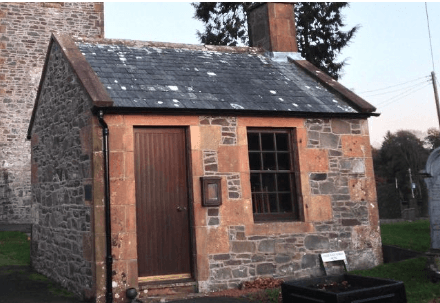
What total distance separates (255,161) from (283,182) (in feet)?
2.44

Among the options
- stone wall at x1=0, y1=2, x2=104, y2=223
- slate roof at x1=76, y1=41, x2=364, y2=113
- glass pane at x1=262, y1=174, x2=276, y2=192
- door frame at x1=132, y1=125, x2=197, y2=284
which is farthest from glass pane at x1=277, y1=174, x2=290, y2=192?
stone wall at x1=0, y1=2, x2=104, y2=223

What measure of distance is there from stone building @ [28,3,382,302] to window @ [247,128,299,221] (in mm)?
24

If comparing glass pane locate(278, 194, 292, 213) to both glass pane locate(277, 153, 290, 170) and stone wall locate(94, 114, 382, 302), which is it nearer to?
stone wall locate(94, 114, 382, 302)

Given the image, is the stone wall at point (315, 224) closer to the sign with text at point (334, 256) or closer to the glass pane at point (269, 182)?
the sign with text at point (334, 256)

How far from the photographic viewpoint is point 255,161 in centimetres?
927

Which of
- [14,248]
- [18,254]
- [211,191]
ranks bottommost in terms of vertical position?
[18,254]

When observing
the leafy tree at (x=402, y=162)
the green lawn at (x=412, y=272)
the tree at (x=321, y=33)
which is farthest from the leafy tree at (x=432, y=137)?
the green lawn at (x=412, y=272)

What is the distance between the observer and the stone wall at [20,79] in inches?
682

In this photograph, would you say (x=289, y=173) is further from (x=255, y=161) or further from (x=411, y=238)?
(x=411, y=238)

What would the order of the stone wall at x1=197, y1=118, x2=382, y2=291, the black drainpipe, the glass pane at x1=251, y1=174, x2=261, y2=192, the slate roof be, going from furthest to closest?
the glass pane at x1=251, y1=174, x2=261, y2=192, the slate roof, the stone wall at x1=197, y1=118, x2=382, y2=291, the black drainpipe

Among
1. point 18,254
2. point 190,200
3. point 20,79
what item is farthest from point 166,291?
point 20,79

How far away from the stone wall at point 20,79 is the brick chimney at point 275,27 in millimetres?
8093

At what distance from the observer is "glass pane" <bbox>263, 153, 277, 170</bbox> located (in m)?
9.37

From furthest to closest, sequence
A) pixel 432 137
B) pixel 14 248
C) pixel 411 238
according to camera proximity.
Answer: pixel 432 137, pixel 14 248, pixel 411 238
